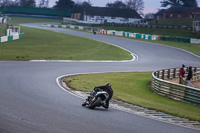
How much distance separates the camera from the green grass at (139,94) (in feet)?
52.1

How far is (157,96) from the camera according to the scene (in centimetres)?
2058

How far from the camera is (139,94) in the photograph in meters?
20.3

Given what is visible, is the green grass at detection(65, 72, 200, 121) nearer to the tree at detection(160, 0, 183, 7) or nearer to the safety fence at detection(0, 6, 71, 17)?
the safety fence at detection(0, 6, 71, 17)

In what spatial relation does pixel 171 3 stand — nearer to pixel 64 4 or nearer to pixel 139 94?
pixel 64 4

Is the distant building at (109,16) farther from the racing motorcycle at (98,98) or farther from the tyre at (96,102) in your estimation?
the tyre at (96,102)

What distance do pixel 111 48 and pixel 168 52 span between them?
9324 mm

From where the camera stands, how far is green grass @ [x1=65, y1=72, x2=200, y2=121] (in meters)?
15.9

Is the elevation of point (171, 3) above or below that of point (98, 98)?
above

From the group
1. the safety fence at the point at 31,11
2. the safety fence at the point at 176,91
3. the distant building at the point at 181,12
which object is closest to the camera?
the safety fence at the point at 176,91

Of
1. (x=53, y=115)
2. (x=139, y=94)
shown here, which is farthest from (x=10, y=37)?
(x=53, y=115)

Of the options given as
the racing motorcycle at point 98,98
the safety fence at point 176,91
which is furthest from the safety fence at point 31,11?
the racing motorcycle at point 98,98

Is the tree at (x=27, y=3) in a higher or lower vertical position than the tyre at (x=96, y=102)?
higher

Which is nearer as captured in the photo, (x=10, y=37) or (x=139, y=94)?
(x=139, y=94)

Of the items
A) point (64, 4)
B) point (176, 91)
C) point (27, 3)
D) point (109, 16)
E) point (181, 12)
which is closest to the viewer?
point (176, 91)
